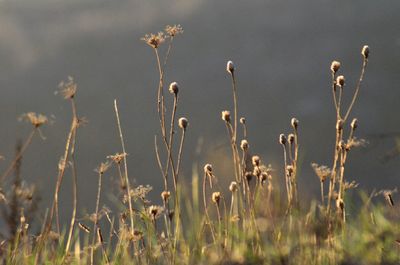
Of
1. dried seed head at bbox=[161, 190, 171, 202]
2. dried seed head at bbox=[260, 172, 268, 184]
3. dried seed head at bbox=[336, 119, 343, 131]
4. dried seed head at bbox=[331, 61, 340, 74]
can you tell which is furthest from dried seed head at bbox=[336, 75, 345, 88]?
dried seed head at bbox=[161, 190, 171, 202]

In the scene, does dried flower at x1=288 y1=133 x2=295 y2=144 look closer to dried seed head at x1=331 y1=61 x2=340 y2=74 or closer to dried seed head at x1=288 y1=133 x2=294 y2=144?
dried seed head at x1=288 y1=133 x2=294 y2=144

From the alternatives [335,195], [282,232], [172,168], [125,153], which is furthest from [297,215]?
[125,153]

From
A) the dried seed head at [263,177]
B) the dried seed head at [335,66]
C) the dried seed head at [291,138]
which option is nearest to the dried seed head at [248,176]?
the dried seed head at [263,177]

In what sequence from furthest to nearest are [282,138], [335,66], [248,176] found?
1. [282,138]
2. [335,66]
3. [248,176]

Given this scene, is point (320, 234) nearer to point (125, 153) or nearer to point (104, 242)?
point (125, 153)

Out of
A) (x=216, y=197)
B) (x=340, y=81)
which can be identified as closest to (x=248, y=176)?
(x=216, y=197)

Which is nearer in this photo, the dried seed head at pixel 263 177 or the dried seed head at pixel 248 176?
the dried seed head at pixel 248 176

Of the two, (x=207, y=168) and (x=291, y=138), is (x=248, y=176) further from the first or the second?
(x=291, y=138)

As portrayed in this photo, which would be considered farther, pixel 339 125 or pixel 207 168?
pixel 207 168

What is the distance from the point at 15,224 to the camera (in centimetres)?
235

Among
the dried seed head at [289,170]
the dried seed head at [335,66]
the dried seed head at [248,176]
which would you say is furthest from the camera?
the dried seed head at [289,170]

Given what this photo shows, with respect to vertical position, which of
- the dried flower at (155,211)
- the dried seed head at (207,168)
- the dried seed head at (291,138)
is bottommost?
the dried flower at (155,211)

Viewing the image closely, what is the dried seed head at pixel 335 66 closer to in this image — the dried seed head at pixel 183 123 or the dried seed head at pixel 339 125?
the dried seed head at pixel 339 125

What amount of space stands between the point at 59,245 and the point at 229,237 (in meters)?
0.89
